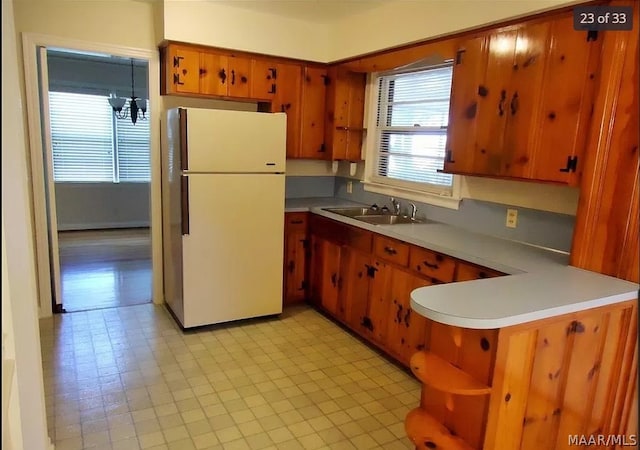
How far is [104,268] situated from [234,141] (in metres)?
2.67

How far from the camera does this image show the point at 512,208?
8.89 feet

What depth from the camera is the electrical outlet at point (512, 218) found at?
8.82 ft

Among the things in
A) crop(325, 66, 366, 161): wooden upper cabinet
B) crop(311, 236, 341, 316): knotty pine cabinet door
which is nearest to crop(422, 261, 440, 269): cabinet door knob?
crop(311, 236, 341, 316): knotty pine cabinet door

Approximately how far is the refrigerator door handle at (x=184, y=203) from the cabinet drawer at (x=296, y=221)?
0.86 m

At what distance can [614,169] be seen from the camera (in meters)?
1.97

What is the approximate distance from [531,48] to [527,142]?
474 millimetres

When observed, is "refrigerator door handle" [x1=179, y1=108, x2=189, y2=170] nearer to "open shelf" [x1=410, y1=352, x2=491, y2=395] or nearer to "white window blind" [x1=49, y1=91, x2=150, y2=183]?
"open shelf" [x1=410, y1=352, x2=491, y2=395]

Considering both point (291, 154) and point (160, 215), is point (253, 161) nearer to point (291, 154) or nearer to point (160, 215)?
point (291, 154)

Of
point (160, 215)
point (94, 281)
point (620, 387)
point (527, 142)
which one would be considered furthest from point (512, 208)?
point (94, 281)

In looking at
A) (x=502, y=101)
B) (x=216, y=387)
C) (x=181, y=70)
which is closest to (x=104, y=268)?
(x=181, y=70)

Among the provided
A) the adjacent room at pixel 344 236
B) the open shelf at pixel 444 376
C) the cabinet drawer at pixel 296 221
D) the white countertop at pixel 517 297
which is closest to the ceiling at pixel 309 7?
the adjacent room at pixel 344 236

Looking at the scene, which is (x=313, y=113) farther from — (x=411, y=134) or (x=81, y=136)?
(x=81, y=136)

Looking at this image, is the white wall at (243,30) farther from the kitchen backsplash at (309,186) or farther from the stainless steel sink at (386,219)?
the stainless steel sink at (386,219)

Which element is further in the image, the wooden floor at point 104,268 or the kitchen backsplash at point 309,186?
the kitchen backsplash at point 309,186
